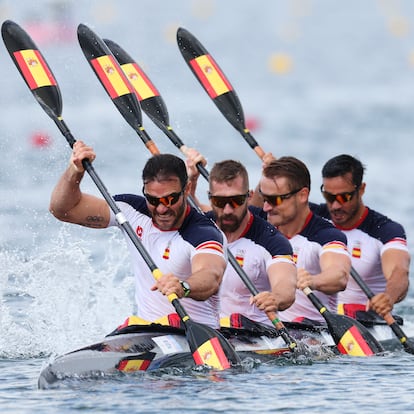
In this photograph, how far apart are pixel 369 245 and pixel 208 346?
10.2 ft

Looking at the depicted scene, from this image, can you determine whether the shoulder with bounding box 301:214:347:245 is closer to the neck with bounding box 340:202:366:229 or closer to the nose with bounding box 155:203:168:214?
the neck with bounding box 340:202:366:229

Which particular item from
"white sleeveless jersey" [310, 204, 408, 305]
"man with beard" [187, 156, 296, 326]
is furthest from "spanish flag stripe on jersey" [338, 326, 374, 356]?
"white sleeveless jersey" [310, 204, 408, 305]

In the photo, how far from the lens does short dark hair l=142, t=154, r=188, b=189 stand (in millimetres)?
8656

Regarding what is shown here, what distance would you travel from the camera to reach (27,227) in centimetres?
1844

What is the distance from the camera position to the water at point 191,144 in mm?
8234

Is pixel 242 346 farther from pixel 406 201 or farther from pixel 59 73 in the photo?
pixel 59 73

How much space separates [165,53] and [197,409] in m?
34.6

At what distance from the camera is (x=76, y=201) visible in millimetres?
8898

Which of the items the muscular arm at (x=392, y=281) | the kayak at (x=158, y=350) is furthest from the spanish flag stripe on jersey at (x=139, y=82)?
the kayak at (x=158, y=350)

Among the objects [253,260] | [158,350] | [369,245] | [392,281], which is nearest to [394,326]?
[392,281]

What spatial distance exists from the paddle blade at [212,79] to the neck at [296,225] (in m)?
2.19

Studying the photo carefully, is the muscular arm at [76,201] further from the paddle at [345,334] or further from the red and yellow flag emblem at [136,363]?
the paddle at [345,334]

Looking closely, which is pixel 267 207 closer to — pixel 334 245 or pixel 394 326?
pixel 334 245

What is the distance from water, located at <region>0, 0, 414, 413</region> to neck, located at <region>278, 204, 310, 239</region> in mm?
1256
